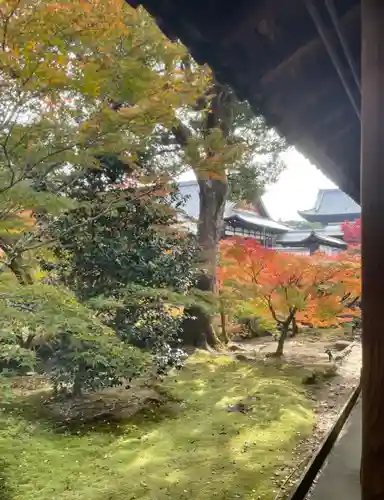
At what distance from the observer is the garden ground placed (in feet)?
11.6

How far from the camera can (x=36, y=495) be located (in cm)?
339

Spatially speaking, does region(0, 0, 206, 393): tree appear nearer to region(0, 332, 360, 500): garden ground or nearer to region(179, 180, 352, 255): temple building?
region(0, 332, 360, 500): garden ground

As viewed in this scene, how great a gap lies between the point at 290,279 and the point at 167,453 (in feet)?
13.8

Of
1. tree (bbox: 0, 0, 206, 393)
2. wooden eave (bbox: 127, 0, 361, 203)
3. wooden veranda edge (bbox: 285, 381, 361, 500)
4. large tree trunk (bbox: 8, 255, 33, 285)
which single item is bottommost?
wooden veranda edge (bbox: 285, 381, 361, 500)

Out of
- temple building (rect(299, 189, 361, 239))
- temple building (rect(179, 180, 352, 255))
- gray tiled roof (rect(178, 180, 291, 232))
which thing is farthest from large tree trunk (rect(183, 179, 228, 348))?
temple building (rect(299, 189, 361, 239))

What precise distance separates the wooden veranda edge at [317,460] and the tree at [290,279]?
2.63 meters

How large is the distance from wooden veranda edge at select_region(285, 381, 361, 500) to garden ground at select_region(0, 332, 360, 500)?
25 centimetres

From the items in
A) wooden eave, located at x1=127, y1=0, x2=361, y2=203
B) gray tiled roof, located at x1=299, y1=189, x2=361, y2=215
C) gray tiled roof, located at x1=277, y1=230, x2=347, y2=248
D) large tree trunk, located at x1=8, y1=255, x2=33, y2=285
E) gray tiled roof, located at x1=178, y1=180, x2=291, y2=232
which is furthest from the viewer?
gray tiled roof, located at x1=299, y1=189, x2=361, y2=215

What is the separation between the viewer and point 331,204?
3009 centimetres

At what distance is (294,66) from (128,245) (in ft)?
12.3

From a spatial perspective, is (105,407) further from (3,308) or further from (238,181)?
(238,181)

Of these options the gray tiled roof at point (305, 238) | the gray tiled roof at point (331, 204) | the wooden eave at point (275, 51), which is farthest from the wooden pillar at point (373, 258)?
the gray tiled roof at point (331, 204)

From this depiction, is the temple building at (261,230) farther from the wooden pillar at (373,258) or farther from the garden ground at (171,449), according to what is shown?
the wooden pillar at (373,258)

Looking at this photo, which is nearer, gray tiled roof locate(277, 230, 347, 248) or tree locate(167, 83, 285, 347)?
tree locate(167, 83, 285, 347)
